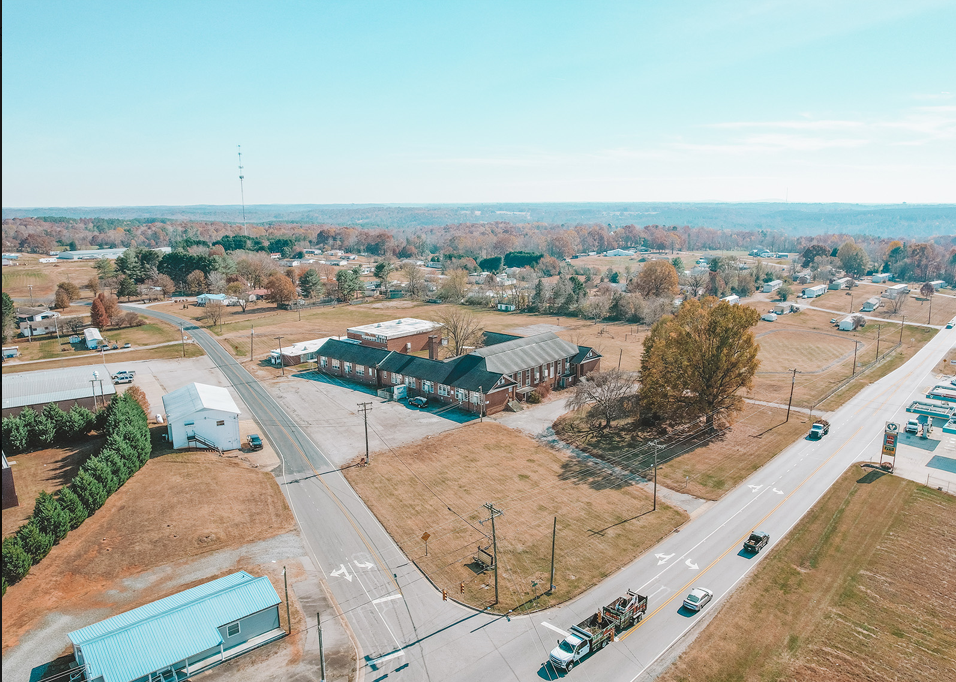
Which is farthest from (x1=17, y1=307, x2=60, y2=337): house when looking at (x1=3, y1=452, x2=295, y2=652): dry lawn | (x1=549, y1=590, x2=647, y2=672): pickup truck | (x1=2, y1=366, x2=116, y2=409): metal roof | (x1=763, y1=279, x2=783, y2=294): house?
(x1=763, y1=279, x2=783, y2=294): house

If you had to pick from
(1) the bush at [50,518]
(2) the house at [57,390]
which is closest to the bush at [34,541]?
(1) the bush at [50,518]

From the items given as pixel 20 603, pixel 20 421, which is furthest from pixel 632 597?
pixel 20 421

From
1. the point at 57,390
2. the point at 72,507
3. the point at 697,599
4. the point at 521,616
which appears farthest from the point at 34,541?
the point at 697,599

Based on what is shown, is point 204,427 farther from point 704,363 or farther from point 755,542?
point 704,363

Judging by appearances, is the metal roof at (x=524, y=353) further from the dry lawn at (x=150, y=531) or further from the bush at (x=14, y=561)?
the bush at (x=14, y=561)

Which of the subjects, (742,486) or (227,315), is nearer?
(742,486)

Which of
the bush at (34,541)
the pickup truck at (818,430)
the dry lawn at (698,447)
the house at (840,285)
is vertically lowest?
the bush at (34,541)

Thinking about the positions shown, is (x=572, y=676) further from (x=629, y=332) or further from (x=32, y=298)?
(x=32, y=298)
